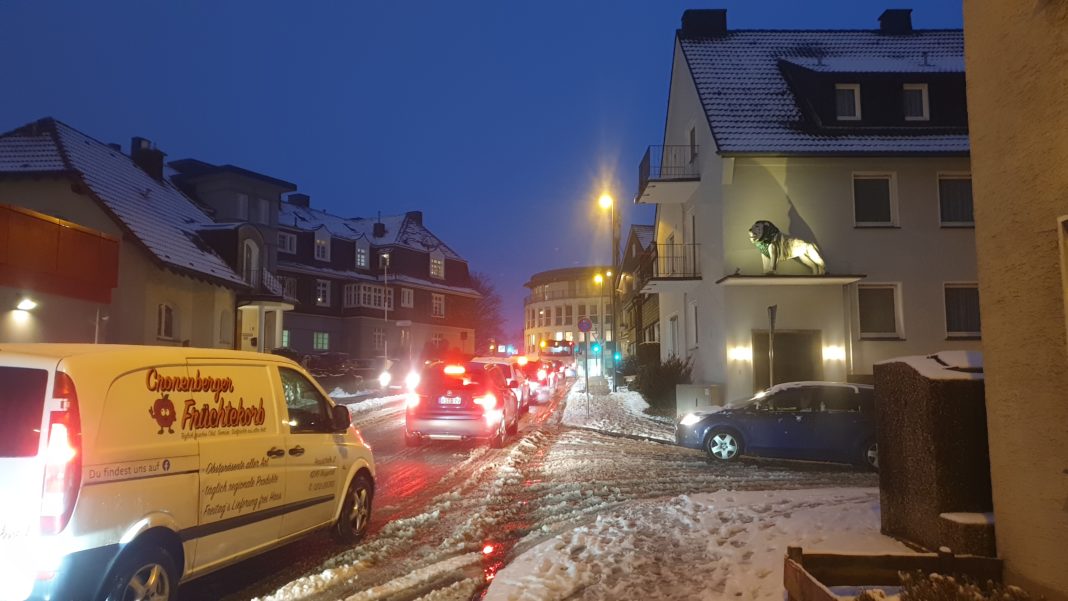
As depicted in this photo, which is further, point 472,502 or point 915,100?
point 915,100

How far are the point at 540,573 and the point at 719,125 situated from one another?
17862 millimetres

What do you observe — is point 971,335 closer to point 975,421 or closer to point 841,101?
point 841,101

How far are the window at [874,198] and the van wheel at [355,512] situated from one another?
17.9 meters

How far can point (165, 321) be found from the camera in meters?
25.3

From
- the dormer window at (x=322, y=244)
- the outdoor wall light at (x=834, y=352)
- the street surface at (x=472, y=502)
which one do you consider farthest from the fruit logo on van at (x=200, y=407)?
the dormer window at (x=322, y=244)

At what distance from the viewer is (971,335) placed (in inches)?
839

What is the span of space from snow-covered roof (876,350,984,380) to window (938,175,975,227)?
17707 mm

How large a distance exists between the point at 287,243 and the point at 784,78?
36.4 m

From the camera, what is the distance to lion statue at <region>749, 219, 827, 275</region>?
20203 millimetres

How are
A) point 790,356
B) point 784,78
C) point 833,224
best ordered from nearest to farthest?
point 790,356 → point 833,224 → point 784,78

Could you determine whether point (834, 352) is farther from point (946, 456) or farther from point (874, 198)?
point (946, 456)

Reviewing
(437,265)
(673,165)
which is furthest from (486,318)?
(673,165)

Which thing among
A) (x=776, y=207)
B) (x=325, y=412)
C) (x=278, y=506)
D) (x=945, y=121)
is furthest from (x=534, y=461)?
(x=945, y=121)

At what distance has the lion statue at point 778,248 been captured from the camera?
66.3 ft
